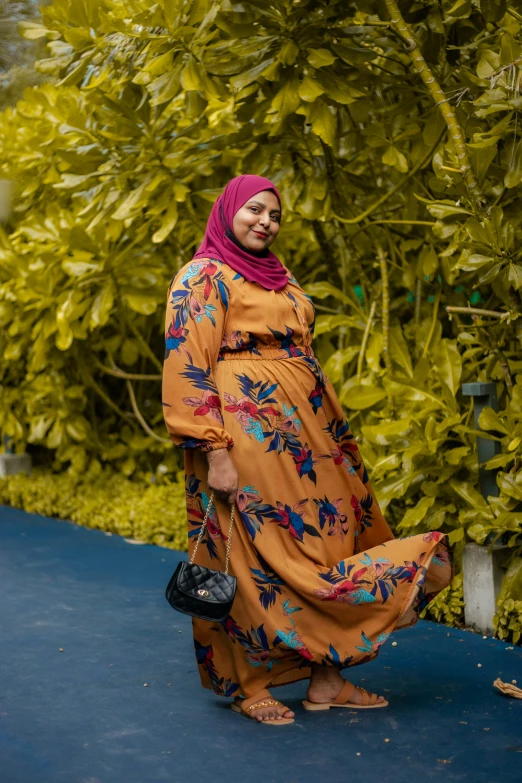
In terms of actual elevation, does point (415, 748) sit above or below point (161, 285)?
below

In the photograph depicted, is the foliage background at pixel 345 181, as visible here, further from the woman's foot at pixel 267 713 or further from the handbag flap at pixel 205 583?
the handbag flap at pixel 205 583

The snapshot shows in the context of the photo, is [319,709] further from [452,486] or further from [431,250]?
[431,250]

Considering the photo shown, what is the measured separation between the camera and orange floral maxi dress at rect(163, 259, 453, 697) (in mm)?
3025

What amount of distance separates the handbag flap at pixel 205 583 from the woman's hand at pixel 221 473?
0.77 feet

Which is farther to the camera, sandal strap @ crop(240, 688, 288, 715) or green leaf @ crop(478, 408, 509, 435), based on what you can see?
green leaf @ crop(478, 408, 509, 435)

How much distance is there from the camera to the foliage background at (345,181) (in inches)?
148

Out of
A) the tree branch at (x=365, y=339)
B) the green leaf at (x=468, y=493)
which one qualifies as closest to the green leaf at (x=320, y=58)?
the tree branch at (x=365, y=339)

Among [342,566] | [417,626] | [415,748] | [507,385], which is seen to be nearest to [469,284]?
[507,385]

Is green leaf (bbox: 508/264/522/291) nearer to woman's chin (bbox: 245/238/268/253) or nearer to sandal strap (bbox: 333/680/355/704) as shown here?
woman's chin (bbox: 245/238/268/253)

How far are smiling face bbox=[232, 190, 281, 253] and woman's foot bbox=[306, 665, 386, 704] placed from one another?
132 cm

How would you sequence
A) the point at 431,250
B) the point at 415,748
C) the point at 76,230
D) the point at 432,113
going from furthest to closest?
the point at 76,230
the point at 431,250
the point at 432,113
the point at 415,748

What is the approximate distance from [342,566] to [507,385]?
137 centimetres

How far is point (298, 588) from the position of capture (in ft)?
9.93

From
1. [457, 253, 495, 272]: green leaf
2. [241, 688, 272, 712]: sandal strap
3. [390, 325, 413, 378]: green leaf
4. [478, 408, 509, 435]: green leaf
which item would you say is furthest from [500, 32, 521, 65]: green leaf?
[241, 688, 272, 712]: sandal strap
